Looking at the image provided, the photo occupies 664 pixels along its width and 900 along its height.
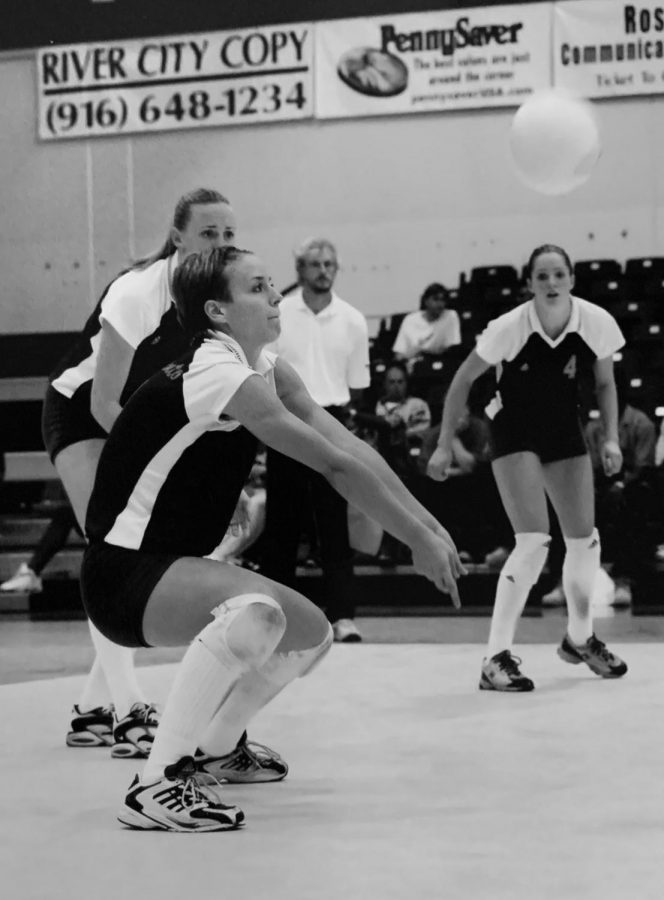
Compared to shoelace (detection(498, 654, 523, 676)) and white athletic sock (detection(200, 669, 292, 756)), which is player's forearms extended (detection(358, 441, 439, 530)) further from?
shoelace (detection(498, 654, 523, 676))

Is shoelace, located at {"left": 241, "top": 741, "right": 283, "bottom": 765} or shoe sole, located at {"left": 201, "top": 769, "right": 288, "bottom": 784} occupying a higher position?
shoelace, located at {"left": 241, "top": 741, "right": 283, "bottom": 765}

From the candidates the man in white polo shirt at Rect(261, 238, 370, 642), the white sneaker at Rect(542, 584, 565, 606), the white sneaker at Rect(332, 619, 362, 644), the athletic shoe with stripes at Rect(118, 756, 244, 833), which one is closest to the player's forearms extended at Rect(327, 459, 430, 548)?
the athletic shoe with stripes at Rect(118, 756, 244, 833)


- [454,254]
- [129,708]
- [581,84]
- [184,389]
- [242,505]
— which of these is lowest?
[129,708]

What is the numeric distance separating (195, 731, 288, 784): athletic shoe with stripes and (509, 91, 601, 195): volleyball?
5.88 metres

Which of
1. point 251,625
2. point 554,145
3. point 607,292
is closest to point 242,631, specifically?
point 251,625

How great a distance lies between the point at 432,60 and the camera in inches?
480

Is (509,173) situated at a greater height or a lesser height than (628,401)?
greater

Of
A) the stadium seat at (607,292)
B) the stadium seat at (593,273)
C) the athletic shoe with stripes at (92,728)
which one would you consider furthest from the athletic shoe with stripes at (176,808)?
the stadium seat at (593,273)

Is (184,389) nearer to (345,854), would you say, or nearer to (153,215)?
(345,854)

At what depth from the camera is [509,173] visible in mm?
12664

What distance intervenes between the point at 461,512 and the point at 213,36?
613 centimetres

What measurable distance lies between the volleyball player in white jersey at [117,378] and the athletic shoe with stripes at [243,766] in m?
0.40

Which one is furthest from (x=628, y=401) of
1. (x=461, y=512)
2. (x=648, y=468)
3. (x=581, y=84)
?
(x=581, y=84)

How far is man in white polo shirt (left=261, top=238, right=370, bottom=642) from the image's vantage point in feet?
20.6
